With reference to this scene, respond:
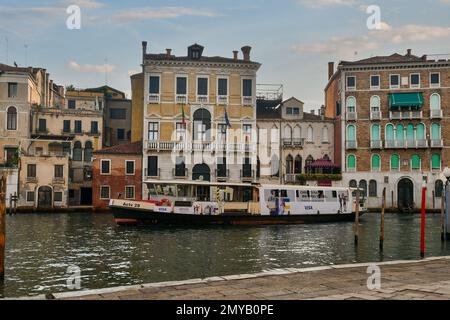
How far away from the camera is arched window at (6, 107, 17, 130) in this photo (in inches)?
1722

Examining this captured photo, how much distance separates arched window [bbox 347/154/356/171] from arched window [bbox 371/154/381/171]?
5.68 ft

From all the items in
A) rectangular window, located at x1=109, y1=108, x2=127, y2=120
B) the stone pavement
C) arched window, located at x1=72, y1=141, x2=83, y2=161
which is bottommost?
the stone pavement

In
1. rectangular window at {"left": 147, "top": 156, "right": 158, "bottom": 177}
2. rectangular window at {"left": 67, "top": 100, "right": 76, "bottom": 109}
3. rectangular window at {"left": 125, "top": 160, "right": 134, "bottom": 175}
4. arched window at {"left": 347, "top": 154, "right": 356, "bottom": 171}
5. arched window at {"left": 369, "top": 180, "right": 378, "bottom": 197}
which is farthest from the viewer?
rectangular window at {"left": 67, "top": 100, "right": 76, "bottom": 109}

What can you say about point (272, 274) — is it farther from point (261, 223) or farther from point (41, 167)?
point (41, 167)

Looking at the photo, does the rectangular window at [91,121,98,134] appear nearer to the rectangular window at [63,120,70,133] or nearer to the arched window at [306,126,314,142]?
the rectangular window at [63,120,70,133]

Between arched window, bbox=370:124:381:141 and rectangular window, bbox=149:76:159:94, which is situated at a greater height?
rectangular window, bbox=149:76:159:94

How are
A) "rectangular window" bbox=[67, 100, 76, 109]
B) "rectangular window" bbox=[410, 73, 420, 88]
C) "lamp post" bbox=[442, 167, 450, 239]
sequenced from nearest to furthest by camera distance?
1. "lamp post" bbox=[442, 167, 450, 239]
2. "rectangular window" bbox=[410, 73, 420, 88]
3. "rectangular window" bbox=[67, 100, 76, 109]

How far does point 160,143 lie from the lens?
42844 millimetres

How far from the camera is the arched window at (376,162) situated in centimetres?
4556

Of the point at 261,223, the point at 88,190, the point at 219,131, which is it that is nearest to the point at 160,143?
the point at 219,131

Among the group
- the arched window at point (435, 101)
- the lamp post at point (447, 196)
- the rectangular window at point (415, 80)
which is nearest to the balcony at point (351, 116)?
the rectangular window at point (415, 80)

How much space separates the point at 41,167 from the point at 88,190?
5.22 meters

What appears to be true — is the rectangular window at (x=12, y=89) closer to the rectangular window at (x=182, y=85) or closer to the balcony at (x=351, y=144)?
the rectangular window at (x=182, y=85)

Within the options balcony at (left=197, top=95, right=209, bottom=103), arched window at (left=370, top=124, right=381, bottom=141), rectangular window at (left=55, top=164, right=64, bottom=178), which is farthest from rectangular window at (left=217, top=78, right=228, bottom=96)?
rectangular window at (left=55, top=164, right=64, bottom=178)
